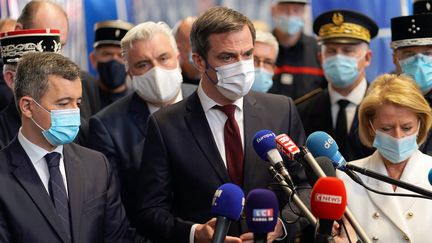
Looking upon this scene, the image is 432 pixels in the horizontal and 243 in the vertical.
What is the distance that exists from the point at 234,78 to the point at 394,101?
0.89 metres

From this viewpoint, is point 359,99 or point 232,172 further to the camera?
point 359,99

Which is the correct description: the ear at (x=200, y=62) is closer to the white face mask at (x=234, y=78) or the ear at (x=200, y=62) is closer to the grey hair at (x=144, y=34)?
the white face mask at (x=234, y=78)

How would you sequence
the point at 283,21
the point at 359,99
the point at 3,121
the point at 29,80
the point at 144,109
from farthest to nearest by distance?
the point at 283,21, the point at 359,99, the point at 144,109, the point at 3,121, the point at 29,80

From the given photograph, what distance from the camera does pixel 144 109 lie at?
603 centimetres

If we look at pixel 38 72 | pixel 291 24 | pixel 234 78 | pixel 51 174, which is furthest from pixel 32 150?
pixel 291 24

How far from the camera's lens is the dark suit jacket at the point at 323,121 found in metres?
6.02

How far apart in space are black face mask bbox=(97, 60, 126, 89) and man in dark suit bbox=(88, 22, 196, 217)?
4.38 ft

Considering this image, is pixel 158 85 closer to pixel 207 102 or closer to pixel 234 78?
pixel 207 102

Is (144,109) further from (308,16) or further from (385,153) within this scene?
(308,16)

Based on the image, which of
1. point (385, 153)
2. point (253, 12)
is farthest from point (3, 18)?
point (385, 153)

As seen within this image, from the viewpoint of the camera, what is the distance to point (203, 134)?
16.6 ft

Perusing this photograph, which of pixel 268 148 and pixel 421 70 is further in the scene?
pixel 421 70

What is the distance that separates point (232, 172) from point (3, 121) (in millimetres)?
1505

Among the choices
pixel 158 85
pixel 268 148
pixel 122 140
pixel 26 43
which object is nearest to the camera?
pixel 268 148
